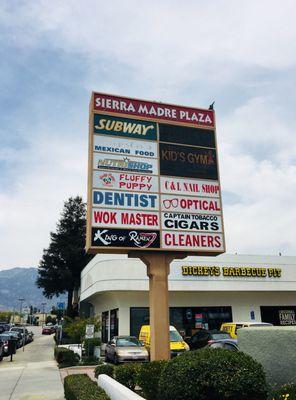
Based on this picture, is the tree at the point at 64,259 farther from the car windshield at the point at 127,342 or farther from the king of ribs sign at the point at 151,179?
the king of ribs sign at the point at 151,179

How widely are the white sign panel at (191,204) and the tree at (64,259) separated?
39895 millimetres

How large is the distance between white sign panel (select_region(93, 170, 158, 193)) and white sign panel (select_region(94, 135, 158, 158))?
76 cm

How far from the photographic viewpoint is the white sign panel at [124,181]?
1334 cm

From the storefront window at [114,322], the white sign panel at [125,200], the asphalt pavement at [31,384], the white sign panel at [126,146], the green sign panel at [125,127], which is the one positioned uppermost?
the green sign panel at [125,127]

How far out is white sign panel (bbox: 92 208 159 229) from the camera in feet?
42.4

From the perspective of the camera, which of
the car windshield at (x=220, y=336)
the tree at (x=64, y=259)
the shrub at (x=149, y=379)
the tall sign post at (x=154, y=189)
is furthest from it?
the tree at (x=64, y=259)

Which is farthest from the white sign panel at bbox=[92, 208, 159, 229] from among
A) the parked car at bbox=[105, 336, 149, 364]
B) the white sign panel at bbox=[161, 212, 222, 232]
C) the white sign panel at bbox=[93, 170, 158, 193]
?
the parked car at bbox=[105, 336, 149, 364]

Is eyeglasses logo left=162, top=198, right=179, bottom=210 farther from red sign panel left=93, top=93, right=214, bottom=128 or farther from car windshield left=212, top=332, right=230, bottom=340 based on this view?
car windshield left=212, top=332, right=230, bottom=340

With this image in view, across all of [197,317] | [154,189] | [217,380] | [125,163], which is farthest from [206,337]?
[217,380]

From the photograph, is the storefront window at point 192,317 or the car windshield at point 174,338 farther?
the storefront window at point 192,317

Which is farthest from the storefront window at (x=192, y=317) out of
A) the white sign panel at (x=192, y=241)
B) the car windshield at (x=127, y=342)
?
the white sign panel at (x=192, y=241)

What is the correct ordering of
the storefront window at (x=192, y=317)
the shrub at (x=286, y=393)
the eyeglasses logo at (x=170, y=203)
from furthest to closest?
the storefront window at (x=192, y=317) → the eyeglasses logo at (x=170, y=203) → the shrub at (x=286, y=393)

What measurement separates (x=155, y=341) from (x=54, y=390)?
12.1 feet

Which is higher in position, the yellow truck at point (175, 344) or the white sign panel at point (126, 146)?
the white sign panel at point (126, 146)
